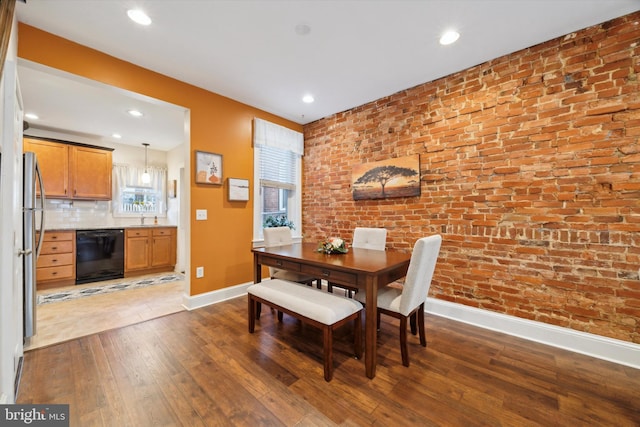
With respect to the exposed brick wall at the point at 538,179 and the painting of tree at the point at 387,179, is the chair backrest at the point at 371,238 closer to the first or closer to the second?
the exposed brick wall at the point at 538,179

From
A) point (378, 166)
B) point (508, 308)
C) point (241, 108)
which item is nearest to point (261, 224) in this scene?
point (241, 108)

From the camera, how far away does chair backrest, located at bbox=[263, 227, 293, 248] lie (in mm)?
3037

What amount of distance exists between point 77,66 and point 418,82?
3.53m

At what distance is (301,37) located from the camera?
220cm

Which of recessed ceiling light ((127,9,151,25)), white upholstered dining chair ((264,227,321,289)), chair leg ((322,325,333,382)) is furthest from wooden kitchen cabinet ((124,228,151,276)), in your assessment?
chair leg ((322,325,333,382))

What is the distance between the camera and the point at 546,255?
87.9 inches

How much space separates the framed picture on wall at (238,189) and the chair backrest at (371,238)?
1.70m

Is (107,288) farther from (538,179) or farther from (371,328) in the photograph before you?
(538,179)

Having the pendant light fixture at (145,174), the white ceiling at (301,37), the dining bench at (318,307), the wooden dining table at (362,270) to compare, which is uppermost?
the white ceiling at (301,37)

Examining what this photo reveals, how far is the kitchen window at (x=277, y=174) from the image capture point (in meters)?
3.73

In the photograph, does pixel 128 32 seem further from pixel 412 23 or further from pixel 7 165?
pixel 412 23

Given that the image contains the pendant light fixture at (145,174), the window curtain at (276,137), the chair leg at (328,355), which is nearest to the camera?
the chair leg at (328,355)

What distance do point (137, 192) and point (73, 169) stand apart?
3.56 feet
